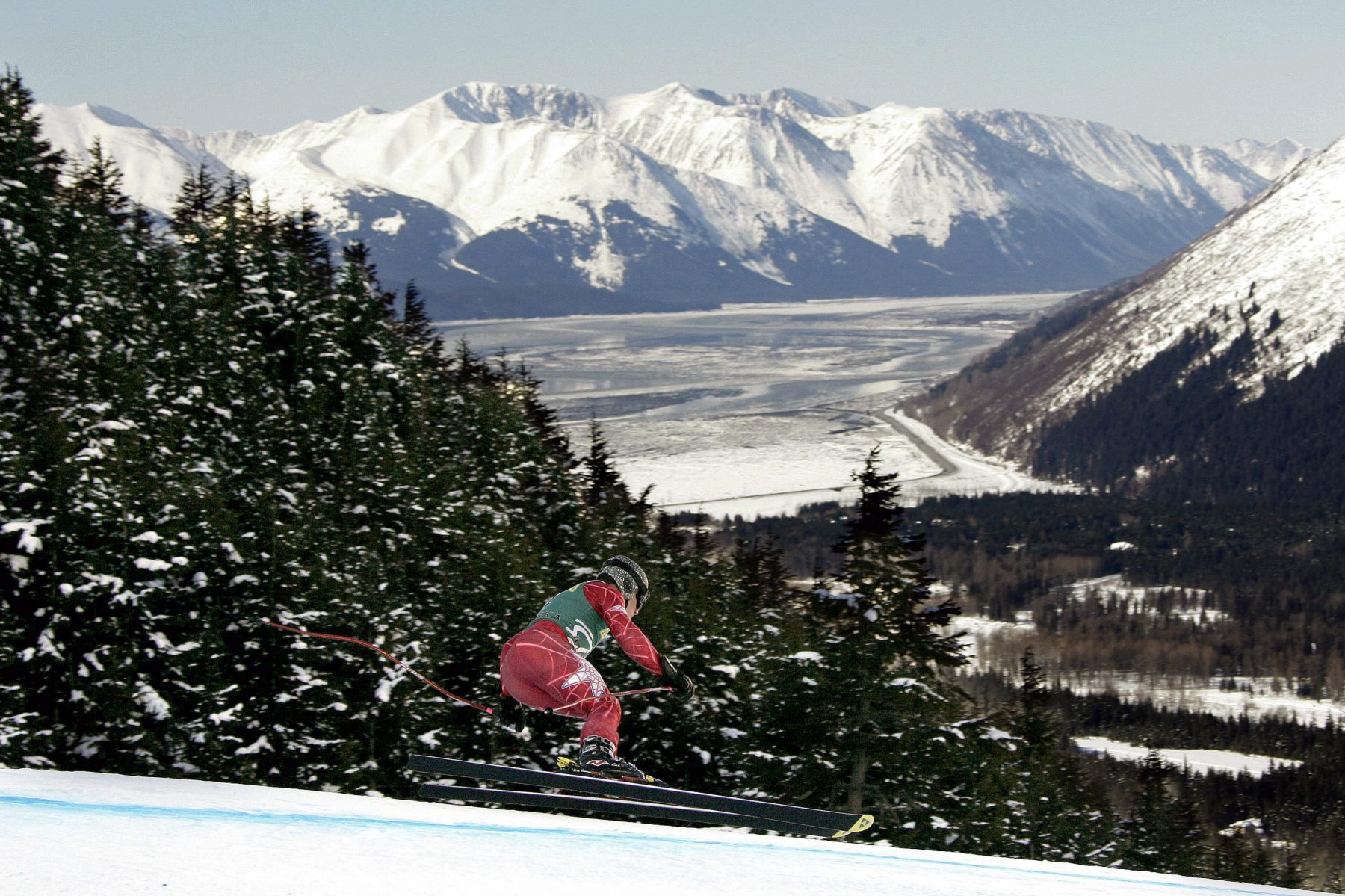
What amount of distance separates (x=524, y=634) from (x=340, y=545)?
2520 cm

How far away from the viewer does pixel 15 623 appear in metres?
24.8

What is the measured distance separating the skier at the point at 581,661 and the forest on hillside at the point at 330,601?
13.6 m

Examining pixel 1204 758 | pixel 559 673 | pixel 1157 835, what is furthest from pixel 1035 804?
pixel 1204 758

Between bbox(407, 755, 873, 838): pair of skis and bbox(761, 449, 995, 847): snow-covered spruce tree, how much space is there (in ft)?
61.3

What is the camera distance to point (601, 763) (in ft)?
36.6

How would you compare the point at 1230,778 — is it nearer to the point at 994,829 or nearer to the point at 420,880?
the point at 994,829

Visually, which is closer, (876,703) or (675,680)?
(675,680)

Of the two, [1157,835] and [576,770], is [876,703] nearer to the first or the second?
[576,770]

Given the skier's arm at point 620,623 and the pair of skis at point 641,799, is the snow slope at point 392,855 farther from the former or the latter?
the skier's arm at point 620,623

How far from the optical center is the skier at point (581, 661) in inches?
437

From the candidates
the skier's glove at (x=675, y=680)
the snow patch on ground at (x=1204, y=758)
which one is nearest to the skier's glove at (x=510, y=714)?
the skier's glove at (x=675, y=680)

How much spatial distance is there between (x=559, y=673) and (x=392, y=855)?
2.58 m

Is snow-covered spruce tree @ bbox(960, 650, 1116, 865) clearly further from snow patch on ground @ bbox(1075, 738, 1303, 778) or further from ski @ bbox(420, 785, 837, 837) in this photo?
snow patch on ground @ bbox(1075, 738, 1303, 778)

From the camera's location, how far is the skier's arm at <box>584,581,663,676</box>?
1067 centimetres
